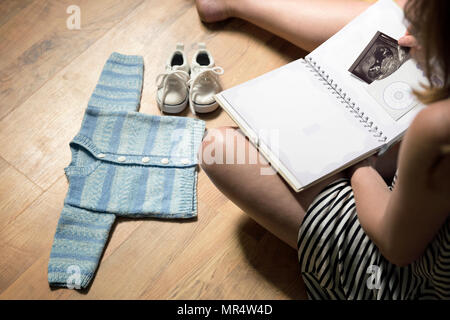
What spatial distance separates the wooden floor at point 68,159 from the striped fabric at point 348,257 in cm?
24

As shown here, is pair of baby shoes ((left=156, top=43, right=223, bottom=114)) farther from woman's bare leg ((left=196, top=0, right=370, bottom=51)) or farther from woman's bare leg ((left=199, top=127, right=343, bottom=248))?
woman's bare leg ((left=199, top=127, right=343, bottom=248))

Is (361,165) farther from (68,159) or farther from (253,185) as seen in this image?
(68,159)

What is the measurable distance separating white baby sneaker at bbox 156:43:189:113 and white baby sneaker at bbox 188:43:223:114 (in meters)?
0.02

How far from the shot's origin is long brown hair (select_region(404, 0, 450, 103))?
1.46 feet

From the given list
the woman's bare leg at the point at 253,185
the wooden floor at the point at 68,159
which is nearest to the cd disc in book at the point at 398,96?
the woman's bare leg at the point at 253,185

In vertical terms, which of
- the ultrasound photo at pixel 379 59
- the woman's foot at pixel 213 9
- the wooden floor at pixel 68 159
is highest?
the ultrasound photo at pixel 379 59

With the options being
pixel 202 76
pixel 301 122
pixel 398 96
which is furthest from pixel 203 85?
pixel 398 96

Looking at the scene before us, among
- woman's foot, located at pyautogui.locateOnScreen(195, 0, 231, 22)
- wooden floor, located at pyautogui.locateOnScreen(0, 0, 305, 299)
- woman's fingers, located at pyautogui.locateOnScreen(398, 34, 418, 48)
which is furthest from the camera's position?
woman's foot, located at pyautogui.locateOnScreen(195, 0, 231, 22)

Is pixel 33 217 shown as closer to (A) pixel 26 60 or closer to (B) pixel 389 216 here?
(A) pixel 26 60

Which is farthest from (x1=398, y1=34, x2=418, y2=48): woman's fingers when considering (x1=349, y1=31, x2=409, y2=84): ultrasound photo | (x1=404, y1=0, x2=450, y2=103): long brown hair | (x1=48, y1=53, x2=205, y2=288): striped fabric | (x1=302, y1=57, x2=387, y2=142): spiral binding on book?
(x1=48, y1=53, x2=205, y2=288): striped fabric

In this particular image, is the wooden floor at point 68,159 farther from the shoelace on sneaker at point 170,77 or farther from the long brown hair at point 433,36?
the long brown hair at point 433,36

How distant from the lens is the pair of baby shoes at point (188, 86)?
104 cm

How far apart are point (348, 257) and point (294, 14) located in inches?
27.2

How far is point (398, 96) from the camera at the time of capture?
29.9 inches
